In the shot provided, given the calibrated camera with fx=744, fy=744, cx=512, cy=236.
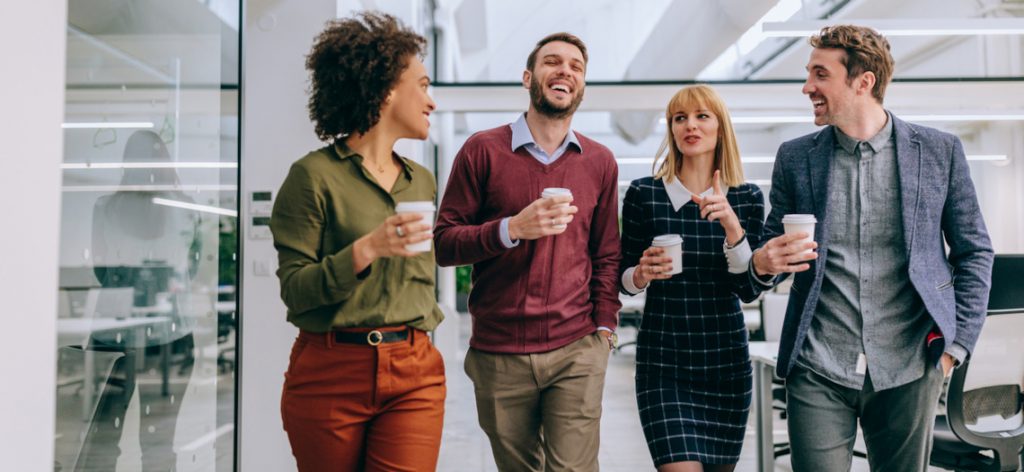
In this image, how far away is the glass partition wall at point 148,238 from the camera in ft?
5.77

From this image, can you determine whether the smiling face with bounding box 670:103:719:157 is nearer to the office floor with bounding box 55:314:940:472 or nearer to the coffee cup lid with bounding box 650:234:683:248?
the coffee cup lid with bounding box 650:234:683:248

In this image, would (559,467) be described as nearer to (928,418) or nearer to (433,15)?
(928,418)

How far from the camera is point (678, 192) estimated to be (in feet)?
6.84

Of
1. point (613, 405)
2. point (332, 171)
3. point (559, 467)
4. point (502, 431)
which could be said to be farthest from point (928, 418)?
point (613, 405)

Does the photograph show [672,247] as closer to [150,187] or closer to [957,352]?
[957,352]

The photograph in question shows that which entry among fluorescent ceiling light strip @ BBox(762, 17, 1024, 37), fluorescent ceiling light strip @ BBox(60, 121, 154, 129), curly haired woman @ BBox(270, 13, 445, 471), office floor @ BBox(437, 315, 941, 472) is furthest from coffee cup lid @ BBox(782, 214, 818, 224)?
fluorescent ceiling light strip @ BBox(762, 17, 1024, 37)

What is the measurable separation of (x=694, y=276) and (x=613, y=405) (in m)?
4.23

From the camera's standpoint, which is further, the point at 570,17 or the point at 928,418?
the point at 570,17

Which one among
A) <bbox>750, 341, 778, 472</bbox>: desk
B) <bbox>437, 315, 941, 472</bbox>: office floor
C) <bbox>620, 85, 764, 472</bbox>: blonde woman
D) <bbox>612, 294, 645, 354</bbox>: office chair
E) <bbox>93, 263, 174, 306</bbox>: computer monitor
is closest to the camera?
→ <bbox>93, 263, 174, 306</bbox>: computer monitor

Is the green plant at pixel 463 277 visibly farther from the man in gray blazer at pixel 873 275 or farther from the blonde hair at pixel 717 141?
the man in gray blazer at pixel 873 275

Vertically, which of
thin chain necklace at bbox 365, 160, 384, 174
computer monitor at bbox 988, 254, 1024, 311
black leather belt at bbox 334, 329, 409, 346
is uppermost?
thin chain necklace at bbox 365, 160, 384, 174

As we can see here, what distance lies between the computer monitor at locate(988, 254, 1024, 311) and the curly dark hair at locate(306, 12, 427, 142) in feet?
8.20

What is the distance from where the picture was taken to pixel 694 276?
204 centimetres

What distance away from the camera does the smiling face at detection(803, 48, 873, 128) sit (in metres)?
1.91
